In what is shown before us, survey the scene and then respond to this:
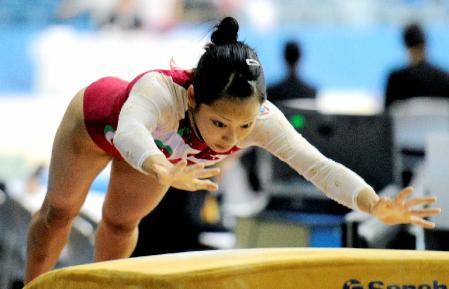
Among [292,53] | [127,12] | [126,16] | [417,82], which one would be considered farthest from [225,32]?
[127,12]

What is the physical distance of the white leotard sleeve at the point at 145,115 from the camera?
91.0 inches

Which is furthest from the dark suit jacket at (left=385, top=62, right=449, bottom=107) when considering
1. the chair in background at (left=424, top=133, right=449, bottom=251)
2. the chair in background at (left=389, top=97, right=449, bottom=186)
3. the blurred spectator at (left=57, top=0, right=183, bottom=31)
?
the blurred spectator at (left=57, top=0, right=183, bottom=31)

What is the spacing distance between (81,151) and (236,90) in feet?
2.39

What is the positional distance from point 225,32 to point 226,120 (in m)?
0.35

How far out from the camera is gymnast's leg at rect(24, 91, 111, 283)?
9.48 ft

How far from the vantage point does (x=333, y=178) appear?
8.55 feet

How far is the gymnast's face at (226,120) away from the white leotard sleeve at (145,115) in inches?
4.6

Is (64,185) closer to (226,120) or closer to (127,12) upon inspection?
(226,120)

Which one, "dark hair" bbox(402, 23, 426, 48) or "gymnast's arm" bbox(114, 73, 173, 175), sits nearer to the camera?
"gymnast's arm" bbox(114, 73, 173, 175)

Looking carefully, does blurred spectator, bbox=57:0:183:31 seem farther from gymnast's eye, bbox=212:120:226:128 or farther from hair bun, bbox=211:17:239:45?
gymnast's eye, bbox=212:120:226:128

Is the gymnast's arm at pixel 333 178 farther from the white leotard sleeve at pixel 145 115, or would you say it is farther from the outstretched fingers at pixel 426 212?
the white leotard sleeve at pixel 145 115

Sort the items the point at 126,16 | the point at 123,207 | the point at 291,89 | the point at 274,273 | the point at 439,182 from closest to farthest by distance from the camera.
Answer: the point at 274,273
the point at 123,207
the point at 439,182
the point at 291,89
the point at 126,16

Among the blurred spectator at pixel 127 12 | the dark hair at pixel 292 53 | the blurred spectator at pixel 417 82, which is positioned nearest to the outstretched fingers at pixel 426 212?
the blurred spectator at pixel 417 82

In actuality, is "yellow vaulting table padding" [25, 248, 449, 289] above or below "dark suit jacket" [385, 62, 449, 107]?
below
